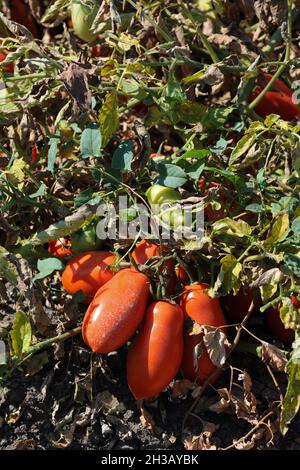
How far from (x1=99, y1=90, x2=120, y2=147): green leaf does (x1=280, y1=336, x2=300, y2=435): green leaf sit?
579 millimetres

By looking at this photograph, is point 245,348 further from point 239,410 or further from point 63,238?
point 63,238

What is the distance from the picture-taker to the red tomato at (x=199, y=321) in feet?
5.51

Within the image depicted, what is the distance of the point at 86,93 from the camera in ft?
5.33

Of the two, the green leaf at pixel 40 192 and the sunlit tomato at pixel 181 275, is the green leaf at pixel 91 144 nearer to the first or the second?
the green leaf at pixel 40 192

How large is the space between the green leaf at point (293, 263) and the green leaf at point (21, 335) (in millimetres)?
514

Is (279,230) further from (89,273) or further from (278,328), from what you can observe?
(89,273)

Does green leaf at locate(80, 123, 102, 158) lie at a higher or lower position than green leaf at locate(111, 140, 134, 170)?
higher

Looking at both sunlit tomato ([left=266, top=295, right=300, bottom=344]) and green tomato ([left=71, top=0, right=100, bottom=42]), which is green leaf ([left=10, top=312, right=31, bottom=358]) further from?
green tomato ([left=71, top=0, right=100, bottom=42])

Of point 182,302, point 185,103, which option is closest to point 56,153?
point 185,103

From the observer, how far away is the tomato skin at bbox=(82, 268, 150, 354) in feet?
5.34

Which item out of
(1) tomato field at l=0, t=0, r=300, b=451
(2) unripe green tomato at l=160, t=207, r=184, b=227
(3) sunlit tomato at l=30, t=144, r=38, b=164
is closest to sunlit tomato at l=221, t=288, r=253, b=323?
(1) tomato field at l=0, t=0, r=300, b=451

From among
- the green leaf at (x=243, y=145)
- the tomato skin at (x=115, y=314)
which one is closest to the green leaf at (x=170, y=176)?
the green leaf at (x=243, y=145)

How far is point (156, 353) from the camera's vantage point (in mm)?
1625

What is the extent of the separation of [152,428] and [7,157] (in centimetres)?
69
